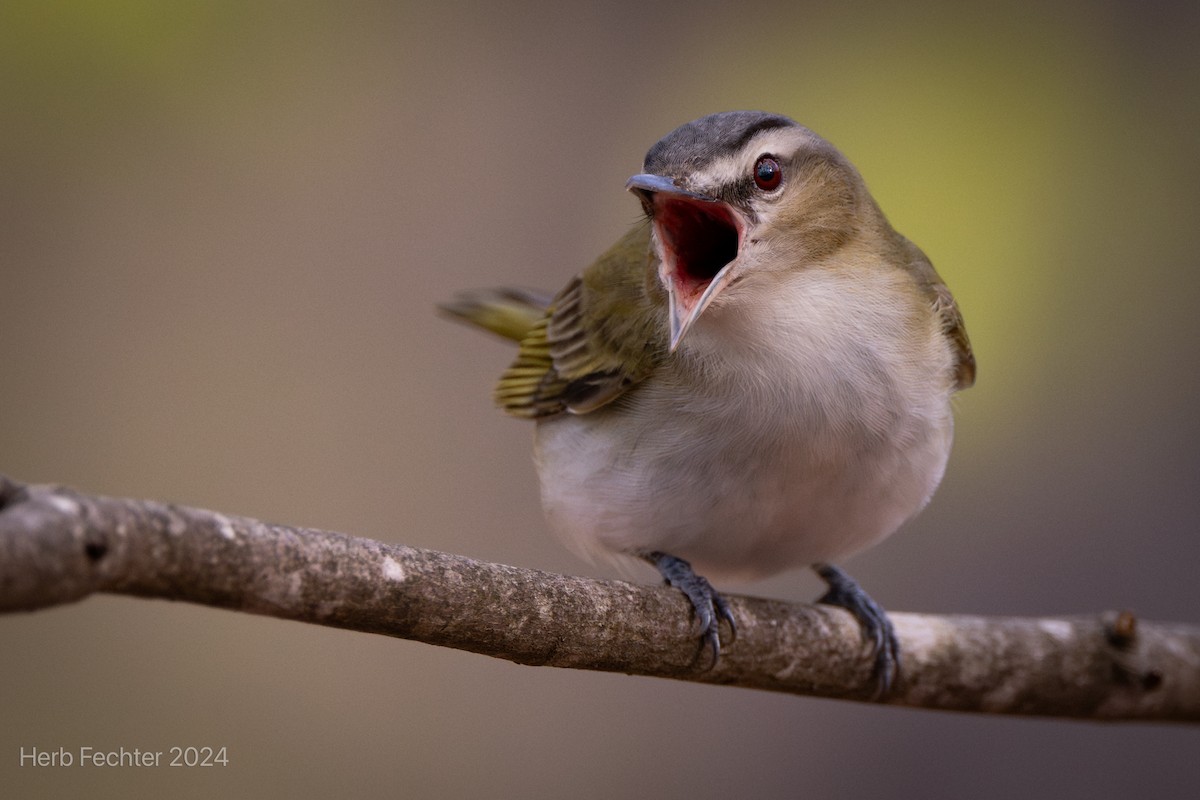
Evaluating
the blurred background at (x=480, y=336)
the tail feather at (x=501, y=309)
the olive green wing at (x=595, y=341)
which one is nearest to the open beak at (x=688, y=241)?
the olive green wing at (x=595, y=341)

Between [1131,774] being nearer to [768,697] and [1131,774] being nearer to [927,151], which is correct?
[768,697]

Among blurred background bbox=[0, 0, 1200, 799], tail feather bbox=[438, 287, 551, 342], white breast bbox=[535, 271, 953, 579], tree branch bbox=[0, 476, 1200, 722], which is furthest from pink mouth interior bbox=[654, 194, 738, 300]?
blurred background bbox=[0, 0, 1200, 799]

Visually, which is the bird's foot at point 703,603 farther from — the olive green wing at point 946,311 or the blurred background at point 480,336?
the blurred background at point 480,336

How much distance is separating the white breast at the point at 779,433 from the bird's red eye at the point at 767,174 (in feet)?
0.86

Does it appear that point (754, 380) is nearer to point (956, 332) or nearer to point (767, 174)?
point (767, 174)

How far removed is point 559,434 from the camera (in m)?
3.85

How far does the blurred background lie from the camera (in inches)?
203

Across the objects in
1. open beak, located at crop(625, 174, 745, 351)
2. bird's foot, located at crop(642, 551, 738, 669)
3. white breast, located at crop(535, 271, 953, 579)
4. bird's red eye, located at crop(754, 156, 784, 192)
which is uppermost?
bird's red eye, located at crop(754, 156, 784, 192)

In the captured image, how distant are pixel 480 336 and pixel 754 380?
345 centimetres

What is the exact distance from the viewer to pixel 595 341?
3.83m

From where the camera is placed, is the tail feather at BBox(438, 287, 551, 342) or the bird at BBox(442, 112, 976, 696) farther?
→ the tail feather at BBox(438, 287, 551, 342)

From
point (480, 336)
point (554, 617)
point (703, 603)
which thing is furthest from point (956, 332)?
point (480, 336)

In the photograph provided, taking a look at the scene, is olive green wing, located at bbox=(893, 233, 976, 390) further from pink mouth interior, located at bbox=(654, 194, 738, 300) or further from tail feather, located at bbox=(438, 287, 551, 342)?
tail feather, located at bbox=(438, 287, 551, 342)

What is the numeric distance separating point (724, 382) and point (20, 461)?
3762 mm
